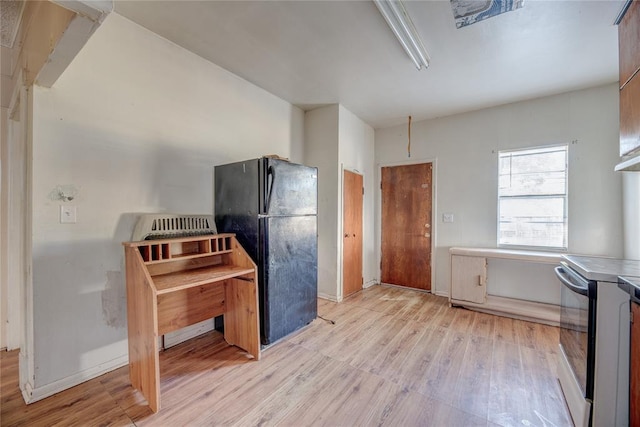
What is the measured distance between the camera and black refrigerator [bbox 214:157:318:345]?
8.04 feet

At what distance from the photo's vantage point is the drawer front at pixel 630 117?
4.91 ft

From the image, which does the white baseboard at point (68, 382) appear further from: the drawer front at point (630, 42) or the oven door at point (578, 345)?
the drawer front at point (630, 42)

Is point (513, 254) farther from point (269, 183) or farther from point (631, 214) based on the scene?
point (269, 183)

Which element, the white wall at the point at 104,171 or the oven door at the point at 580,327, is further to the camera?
the white wall at the point at 104,171

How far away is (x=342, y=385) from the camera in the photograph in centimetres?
196

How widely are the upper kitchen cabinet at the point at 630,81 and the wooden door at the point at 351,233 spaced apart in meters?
2.78

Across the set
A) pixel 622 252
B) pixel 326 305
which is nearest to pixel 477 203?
pixel 622 252

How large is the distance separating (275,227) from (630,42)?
2.74 metres

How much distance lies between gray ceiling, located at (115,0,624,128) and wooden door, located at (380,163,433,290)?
128 centimetres

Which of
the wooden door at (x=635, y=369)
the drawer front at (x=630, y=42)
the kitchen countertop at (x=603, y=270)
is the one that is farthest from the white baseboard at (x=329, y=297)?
the drawer front at (x=630, y=42)

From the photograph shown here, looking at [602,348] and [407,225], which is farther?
[407,225]

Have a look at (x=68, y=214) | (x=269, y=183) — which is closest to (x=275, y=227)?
(x=269, y=183)

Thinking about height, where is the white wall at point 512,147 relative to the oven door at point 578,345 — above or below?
above

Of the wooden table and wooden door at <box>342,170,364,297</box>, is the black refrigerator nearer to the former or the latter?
the wooden table
